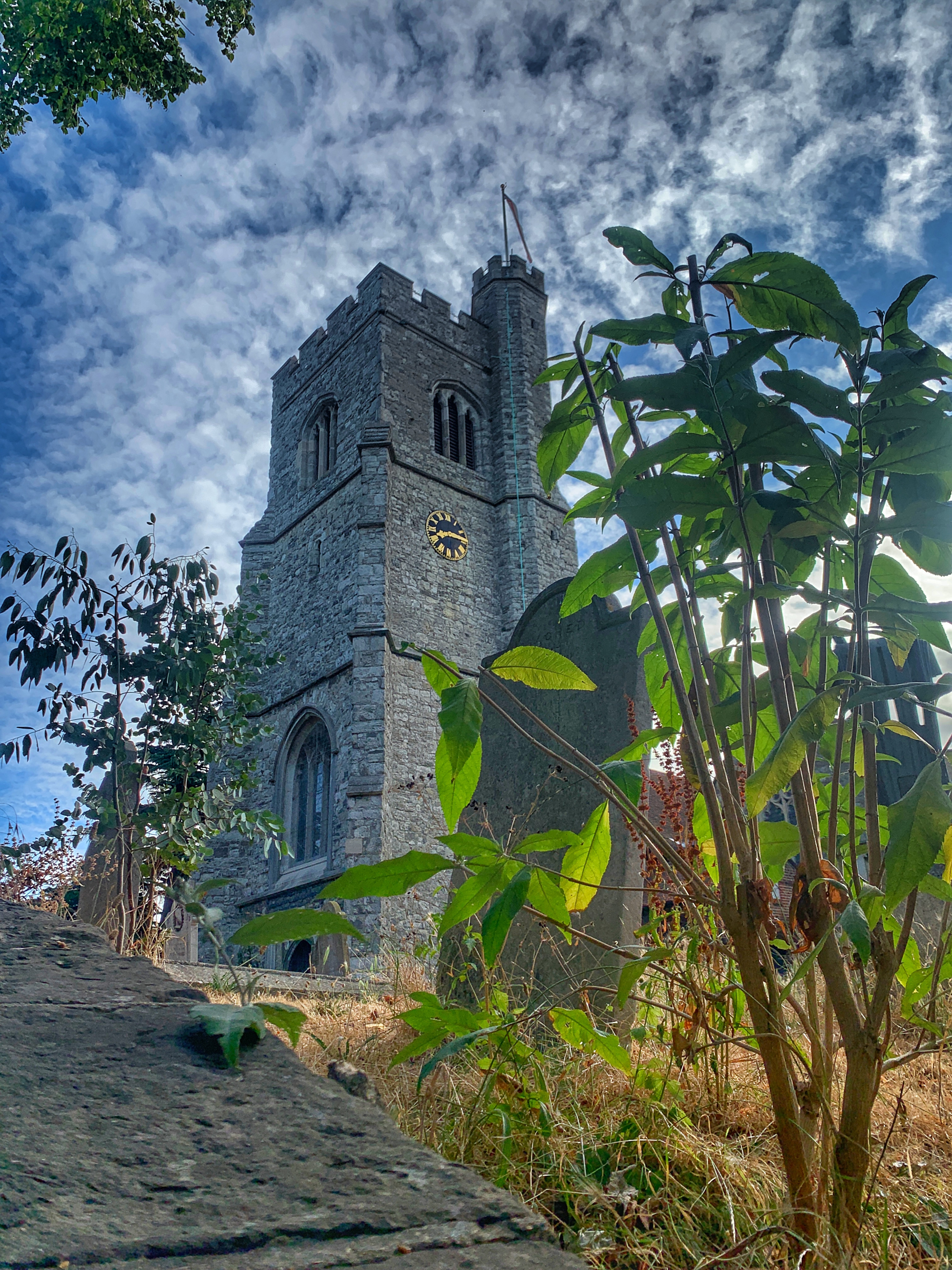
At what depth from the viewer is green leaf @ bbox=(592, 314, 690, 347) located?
1.38 meters

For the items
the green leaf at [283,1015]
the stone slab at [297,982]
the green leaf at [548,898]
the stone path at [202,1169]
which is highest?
the green leaf at [548,898]

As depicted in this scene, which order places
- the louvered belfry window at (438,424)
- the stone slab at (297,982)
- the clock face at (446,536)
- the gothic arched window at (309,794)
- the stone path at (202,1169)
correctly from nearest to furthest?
1. the stone path at (202,1169)
2. the stone slab at (297,982)
3. the gothic arched window at (309,794)
4. the clock face at (446,536)
5. the louvered belfry window at (438,424)

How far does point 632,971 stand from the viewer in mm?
1374

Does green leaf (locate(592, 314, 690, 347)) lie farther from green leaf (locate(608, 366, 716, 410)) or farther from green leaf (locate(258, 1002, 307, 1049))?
green leaf (locate(258, 1002, 307, 1049))

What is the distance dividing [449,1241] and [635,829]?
4.65 feet

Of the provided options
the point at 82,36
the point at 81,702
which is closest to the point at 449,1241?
the point at 81,702

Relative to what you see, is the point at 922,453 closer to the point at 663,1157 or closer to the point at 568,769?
the point at 663,1157

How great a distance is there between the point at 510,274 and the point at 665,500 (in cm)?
2364

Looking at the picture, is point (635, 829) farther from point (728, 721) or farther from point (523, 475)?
point (523, 475)

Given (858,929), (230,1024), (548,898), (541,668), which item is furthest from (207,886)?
(858,929)

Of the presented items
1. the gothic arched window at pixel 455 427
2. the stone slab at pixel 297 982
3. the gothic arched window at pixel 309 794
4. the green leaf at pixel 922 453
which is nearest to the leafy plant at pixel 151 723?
the stone slab at pixel 297 982

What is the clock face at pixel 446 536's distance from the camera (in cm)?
1838

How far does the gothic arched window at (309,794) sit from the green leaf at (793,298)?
15851mm

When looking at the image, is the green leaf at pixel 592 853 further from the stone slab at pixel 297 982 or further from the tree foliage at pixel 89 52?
the tree foliage at pixel 89 52
